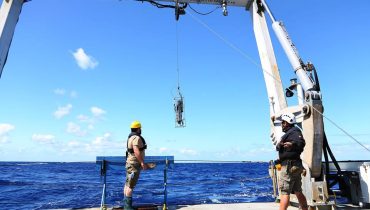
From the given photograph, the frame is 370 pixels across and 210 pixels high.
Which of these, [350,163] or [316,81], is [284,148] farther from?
[350,163]

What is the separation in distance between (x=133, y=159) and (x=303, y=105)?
13.3 feet

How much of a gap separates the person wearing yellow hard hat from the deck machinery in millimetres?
3730

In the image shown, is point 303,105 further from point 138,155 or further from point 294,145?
point 138,155

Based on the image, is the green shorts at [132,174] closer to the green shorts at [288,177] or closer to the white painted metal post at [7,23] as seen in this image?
the green shorts at [288,177]

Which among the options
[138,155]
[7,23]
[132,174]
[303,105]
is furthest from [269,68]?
[7,23]

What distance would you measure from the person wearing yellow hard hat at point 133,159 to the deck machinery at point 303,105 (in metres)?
3.73

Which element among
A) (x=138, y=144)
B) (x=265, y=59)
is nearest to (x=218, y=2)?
(x=265, y=59)

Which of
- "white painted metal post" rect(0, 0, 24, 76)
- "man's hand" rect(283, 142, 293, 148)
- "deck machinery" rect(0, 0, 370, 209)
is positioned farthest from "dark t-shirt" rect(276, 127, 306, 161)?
"white painted metal post" rect(0, 0, 24, 76)

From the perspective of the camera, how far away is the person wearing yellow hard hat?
21.5 ft

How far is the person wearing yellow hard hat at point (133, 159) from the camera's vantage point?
6551mm

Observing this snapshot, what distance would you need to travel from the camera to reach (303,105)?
7062 mm

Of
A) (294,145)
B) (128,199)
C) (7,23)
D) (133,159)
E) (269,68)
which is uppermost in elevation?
(7,23)

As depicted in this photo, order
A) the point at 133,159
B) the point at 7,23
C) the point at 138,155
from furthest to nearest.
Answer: the point at 7,23, the point at 133,159, the point at 138,155

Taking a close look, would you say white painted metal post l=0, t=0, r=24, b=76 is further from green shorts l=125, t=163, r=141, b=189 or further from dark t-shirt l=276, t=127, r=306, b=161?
dark t-shirt l=276, t=127, r=306, b=161
